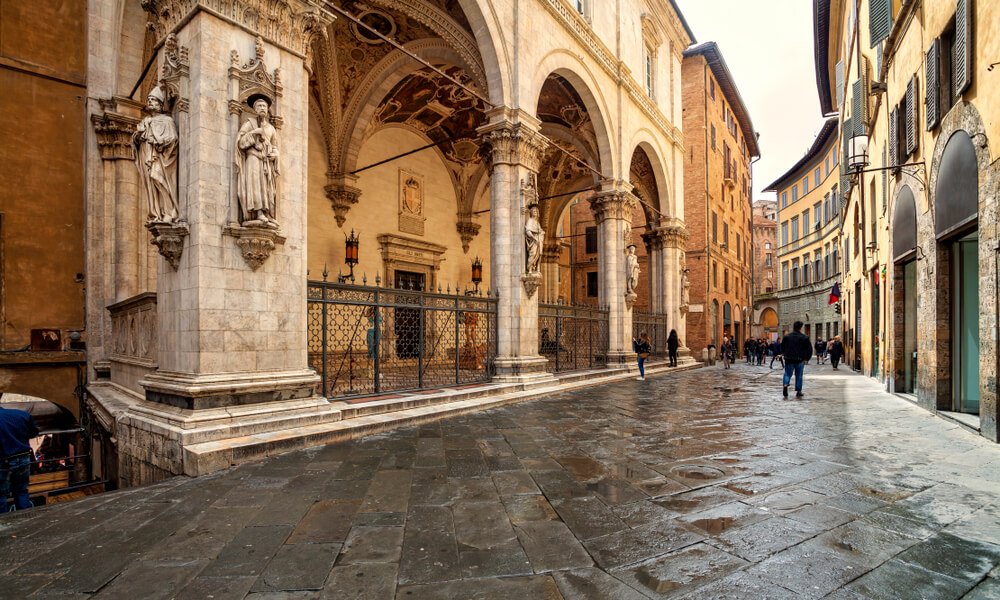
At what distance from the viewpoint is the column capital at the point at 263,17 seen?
5.59m

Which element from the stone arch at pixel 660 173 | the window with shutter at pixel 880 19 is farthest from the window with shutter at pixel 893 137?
the stone arch at pixel 660 173

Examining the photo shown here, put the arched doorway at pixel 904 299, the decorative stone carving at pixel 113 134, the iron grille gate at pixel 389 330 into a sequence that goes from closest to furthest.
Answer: the iron grille gate at pixel 389 330
the decorative stone carving at pixel 113 134
the arched doorway at pixel 904 299

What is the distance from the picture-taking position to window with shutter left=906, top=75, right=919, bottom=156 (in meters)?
8.59

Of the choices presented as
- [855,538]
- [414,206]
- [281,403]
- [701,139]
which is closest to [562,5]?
[414,206]

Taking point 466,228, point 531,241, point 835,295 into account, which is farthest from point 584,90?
point 835,295

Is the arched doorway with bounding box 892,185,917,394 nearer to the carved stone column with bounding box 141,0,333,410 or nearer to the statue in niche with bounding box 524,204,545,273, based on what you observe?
the statue in niche with bounding box 524,204,545,273

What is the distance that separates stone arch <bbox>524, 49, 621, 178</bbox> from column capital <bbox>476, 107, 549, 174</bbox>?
72 cm

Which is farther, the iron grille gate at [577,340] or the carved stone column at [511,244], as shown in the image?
the iron grille gate at [577,340]

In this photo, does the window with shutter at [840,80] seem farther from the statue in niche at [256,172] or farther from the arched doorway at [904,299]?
the statue in niche at [256,172]

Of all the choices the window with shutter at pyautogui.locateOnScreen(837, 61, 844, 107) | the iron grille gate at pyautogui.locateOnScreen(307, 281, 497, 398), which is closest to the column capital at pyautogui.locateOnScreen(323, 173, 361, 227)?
the iron grille gate at pyautogui.locateOnScreen(307, 281, 497, 398)

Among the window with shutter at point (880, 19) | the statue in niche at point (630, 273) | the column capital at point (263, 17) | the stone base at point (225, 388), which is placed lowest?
the stone base at point (225, 388)

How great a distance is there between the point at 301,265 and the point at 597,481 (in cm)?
427

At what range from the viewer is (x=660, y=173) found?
18875mm

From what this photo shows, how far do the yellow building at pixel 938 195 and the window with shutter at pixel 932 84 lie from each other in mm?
16
